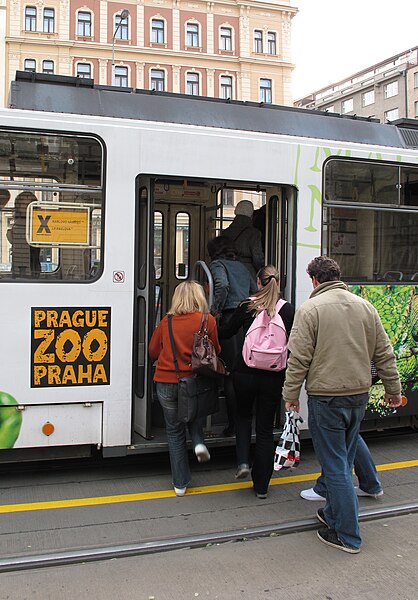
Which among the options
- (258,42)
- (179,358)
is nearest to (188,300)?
(179,358)

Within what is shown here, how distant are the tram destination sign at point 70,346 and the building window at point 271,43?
44738mm

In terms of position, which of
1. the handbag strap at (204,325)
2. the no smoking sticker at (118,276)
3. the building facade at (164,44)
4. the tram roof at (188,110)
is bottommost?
the handbag strap at (204,325)

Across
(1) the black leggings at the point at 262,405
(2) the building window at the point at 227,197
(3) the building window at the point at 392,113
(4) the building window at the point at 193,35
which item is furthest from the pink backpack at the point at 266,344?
(3) the building window at the point at 392,113

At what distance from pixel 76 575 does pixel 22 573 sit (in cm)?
31

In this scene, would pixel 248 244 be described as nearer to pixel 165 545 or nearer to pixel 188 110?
pixel 188 110

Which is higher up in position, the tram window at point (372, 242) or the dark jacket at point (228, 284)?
the tram window at point (372, 242)

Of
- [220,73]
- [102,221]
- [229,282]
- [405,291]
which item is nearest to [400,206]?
[405,291]

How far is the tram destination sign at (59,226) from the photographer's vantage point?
448 centimetres

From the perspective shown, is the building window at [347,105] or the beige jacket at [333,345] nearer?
the beige jacket at [333,345]

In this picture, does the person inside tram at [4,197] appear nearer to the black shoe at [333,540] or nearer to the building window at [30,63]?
the black shoe at [333,540]

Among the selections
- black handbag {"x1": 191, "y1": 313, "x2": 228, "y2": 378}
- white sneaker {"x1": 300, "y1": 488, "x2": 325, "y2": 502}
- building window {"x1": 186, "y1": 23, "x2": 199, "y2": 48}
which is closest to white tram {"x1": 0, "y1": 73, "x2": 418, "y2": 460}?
black handbag {"x1": 191, "y1": 313, "x2": 228, "y2": 378}

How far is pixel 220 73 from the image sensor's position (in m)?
44.5

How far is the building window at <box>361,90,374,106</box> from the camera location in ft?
214

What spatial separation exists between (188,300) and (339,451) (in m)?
1.59
